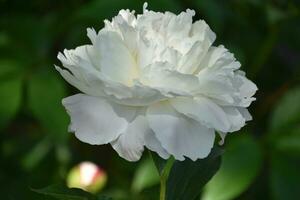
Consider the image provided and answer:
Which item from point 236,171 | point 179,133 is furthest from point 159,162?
point 236,171

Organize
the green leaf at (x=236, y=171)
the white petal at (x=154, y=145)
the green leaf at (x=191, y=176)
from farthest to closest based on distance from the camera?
the green leaf at (x=236, y=171) → the green leaf at (x=191, y=176) → the white petal at (x=154, y=145)

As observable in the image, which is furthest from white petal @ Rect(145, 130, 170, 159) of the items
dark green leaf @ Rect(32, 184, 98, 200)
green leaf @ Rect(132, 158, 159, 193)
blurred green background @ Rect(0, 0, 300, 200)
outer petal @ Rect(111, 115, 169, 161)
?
green leaf @ Rect(132, 158, 159, 193)

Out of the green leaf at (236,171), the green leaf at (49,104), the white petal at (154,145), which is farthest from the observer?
the green leaf at (49,104)

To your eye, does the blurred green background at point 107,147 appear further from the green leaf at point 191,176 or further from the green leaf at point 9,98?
the green leaf at point 191,176

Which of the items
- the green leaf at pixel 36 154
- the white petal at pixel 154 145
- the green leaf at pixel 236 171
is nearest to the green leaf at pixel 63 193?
the white petal at pixel 154 145

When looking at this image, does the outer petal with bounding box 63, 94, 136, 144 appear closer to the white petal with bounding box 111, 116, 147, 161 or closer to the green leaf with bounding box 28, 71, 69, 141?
the white petal with bounding box 111, 116, 147, 161

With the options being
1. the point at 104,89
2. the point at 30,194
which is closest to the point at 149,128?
the point at 104,89
